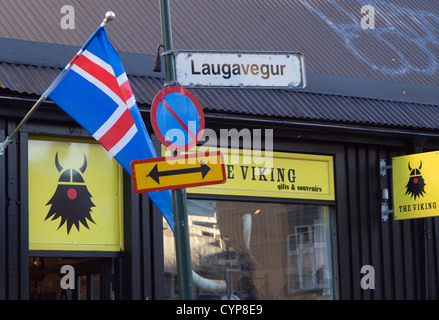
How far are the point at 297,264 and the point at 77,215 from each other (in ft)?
11.3

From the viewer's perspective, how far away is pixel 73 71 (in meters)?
8.84

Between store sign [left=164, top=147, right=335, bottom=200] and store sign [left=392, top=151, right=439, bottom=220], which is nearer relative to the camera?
store sign [left=164, top=147, right=335, bottom=200]

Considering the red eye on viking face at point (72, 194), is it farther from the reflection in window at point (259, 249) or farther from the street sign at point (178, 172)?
the street sign at point (178, 172)

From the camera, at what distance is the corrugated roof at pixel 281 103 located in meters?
10.3

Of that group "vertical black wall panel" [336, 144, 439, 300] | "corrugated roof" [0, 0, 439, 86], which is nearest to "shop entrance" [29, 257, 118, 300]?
"corrugated roof" [0, 0, 439, 86]

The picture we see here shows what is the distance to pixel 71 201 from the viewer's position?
1040cm

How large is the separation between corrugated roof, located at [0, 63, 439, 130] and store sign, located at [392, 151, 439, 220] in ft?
2.06

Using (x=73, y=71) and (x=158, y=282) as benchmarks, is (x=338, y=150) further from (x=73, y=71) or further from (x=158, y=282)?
(x=73, y=71)

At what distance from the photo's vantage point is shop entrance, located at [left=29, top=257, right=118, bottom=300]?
35.9ft

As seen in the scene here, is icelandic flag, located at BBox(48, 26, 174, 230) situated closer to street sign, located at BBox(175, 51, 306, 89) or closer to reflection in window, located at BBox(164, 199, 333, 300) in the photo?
street sign, located at BBox(175, 51, 306, 89)

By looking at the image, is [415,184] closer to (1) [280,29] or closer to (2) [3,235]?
(1) [280,29]

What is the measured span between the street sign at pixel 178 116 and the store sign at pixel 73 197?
12.0ft

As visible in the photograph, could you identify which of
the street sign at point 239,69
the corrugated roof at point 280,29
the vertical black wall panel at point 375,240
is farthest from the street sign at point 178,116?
the vertical black wall panel at point 375,240
